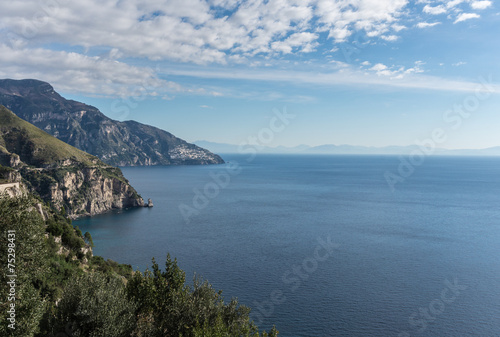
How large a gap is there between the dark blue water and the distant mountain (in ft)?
46.4

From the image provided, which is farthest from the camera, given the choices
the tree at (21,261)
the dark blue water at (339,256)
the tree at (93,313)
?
the dark blue water at (339,256)

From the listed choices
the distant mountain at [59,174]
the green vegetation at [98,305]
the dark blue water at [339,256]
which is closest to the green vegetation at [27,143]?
the distant mountain at [59,174]

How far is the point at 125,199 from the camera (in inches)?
6334

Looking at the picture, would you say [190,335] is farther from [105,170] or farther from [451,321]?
[105,170]

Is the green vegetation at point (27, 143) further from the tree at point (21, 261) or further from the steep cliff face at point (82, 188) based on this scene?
the tree at point (21, 261)

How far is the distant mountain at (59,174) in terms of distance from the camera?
13075cm

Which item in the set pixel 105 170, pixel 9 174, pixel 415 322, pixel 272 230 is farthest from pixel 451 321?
pixel 105 170

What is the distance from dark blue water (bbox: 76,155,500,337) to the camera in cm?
5406

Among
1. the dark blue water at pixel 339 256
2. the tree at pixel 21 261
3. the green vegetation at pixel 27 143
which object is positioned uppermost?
the green vegetation at pixel 27 143

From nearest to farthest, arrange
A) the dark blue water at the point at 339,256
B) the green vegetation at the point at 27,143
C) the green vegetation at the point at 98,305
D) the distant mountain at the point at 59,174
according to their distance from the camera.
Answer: the green vegetation at the point at 98,305 < the dark blue water at the point at 339,256 < the distant mountain at the point at 59,174 < the green vegetation at the point at 27,143

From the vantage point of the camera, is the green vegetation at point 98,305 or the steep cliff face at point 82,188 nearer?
the green vegetation at point 98,305

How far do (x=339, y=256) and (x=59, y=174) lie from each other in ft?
392

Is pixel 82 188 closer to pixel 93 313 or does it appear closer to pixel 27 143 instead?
pixel 27 143

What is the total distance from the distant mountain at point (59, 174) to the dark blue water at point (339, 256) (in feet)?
46.4
